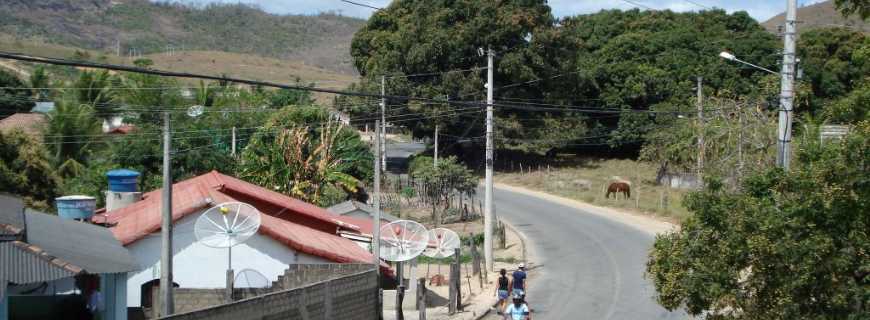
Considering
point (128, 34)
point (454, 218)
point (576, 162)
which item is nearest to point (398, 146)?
point (576, 162)

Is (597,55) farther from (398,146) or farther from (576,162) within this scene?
(398,146)

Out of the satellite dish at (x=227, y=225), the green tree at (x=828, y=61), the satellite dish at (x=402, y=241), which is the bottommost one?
the satellite dish at (x=402, y=241)

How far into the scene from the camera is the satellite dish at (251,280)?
20984 mm

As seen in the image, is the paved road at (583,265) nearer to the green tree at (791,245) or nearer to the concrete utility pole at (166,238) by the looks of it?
the green tree at (791,245)

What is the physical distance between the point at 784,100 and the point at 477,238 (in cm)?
2079

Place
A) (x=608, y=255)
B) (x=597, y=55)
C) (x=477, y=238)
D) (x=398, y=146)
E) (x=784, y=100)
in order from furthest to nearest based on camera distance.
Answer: (x=398, y=146) < (x=597, y=55) < (x=477, y=238) < (x=608, y=255) < (x=784, y=100)

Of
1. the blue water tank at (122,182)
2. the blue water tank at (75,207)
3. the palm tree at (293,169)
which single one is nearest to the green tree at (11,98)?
the palm tree at (293,169)

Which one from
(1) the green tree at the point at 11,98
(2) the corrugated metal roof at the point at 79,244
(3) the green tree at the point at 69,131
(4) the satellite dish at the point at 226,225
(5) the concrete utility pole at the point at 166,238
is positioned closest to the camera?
(5) the concrete utility pole at the point at 166,238

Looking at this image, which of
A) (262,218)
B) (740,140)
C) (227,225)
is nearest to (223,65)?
(740,140)

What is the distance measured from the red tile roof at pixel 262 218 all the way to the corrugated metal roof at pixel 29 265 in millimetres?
7113

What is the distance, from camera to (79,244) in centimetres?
1683

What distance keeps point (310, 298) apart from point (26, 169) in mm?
20545

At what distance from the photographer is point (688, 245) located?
13.5 metres

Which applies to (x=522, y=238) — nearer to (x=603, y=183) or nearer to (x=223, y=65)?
(x=603, y=183)
